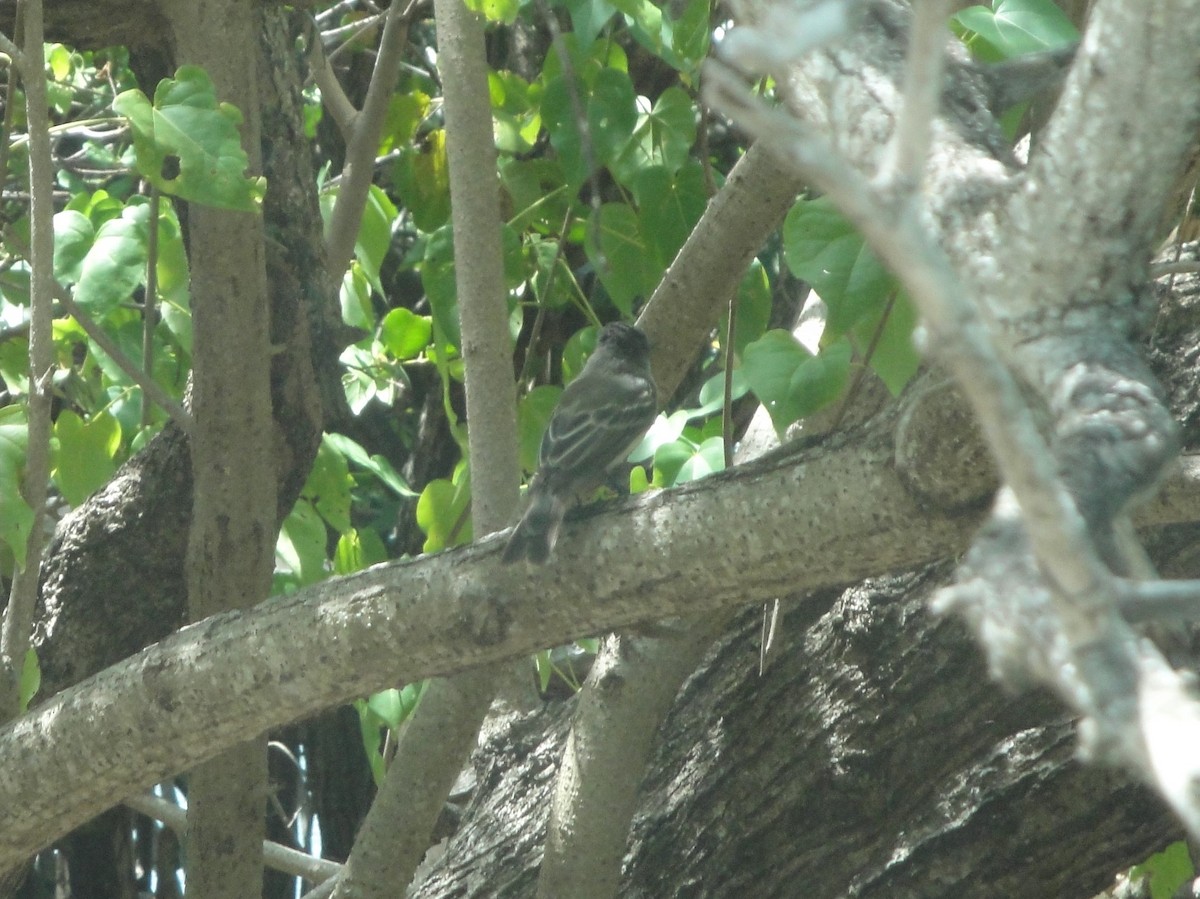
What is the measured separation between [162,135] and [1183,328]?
1.87 m

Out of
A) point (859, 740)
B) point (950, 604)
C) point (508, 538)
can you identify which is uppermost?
point (508, 538)

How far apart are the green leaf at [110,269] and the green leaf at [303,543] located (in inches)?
32.1

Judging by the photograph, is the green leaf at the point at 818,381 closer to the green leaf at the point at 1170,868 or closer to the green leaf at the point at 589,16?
the green leaf at the point at 589,16

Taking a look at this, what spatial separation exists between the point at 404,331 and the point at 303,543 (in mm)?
859

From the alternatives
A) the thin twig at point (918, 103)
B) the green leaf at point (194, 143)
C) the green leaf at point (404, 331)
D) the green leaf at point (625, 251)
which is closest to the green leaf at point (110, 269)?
the green leaf at point (194, 143)

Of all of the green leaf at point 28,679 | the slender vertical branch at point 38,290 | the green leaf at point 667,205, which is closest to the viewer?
the slender vertical branch at point 38,290

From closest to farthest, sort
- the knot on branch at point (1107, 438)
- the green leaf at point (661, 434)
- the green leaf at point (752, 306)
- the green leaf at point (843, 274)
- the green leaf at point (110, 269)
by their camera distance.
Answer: the knot on branch at point (1107, 438), the green leaf at point (843, 274), the green leaf at point (110, 269), the green leaf at point (752, 306), the green leaf at point (661, 434)

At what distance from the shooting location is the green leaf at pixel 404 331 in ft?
13.4

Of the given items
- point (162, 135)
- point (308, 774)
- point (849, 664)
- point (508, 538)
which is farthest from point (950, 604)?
point (308, 774)

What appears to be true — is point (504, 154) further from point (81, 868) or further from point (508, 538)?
point (81, 868)

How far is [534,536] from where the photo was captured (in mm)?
2268

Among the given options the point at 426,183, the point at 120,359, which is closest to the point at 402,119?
the point at 426,183

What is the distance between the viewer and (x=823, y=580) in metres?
2.02

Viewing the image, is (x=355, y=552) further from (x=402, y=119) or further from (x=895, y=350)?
(x=895, y=350)
